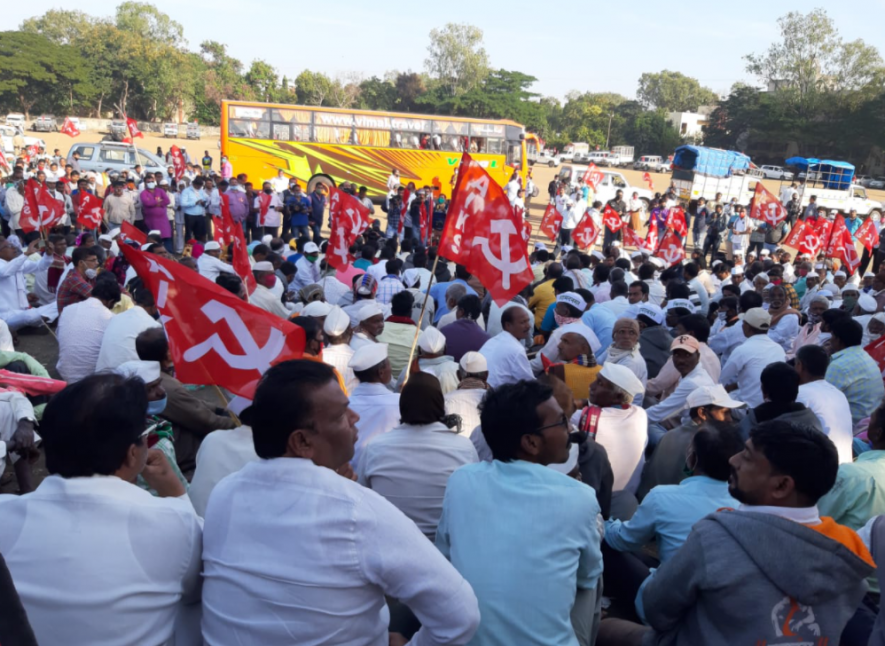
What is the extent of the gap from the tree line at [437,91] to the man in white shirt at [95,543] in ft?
198

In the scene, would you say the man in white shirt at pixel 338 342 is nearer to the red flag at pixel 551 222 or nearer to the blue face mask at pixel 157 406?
the blue face mask at pixel 157 406

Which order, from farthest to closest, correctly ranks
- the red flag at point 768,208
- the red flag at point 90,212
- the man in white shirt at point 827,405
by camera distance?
the red flag at point 768,208
the red flag at point 90,212
the man in white shirt at point 827,405

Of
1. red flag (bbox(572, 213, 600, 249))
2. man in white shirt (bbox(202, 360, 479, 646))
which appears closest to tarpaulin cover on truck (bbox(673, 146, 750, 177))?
red flag (bbox(572, 213, 600, 249))

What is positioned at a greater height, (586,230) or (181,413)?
(586,230)

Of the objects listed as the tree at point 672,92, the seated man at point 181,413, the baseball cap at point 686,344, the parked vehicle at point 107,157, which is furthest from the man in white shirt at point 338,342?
the tree at point 672,92

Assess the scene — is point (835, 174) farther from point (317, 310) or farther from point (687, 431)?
point (687, 431)

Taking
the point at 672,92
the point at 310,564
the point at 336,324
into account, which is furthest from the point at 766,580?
the point at 672,92

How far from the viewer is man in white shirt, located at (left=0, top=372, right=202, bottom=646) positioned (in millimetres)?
1621

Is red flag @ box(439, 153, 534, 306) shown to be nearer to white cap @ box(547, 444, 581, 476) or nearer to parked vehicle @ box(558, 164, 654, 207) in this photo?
white cap @ box(547, 444, 581, 476)

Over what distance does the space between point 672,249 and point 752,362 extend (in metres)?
6.20

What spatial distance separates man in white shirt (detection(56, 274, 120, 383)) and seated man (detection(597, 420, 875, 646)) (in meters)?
4.76

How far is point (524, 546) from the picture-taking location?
2096 mm

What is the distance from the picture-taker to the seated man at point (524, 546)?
2076 millimetres

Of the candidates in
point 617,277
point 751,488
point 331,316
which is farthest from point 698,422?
point 617,277
